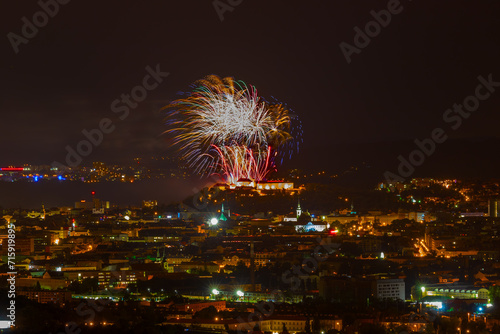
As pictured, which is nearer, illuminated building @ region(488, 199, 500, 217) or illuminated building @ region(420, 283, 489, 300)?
illuminated building @ region(420, 283, 489, 300)

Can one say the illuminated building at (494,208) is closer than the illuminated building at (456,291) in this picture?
No

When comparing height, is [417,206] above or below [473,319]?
above

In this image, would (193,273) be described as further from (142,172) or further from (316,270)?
(142,172)

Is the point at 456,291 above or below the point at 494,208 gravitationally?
below

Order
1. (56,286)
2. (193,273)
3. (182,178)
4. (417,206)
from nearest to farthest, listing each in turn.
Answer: (56,286) < (193,273) < (417,206) < (182,178)

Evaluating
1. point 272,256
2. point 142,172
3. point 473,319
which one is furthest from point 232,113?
point 142,172

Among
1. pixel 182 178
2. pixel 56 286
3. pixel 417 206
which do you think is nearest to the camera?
pixel 56 286

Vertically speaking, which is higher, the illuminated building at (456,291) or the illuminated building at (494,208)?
the illuminated building at (494,208)

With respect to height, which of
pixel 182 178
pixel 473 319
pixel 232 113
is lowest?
pixel 473 319

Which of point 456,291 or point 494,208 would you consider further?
point 494,208

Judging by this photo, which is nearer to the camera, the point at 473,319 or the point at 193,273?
the point at 473,319

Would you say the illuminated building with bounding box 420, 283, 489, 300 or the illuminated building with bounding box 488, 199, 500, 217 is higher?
the illuminated building with bounding box 488, 199, 500, 217
